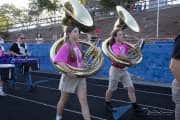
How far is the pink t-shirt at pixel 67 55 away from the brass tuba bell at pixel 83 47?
0.32 feet

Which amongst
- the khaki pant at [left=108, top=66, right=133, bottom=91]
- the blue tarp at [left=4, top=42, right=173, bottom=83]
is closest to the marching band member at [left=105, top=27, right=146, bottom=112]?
the khaki pant at [left=108, top=66, right=133, bottom=91]

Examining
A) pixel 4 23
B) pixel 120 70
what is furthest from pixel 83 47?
pixel 4 23

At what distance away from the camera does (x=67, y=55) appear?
7027 mm

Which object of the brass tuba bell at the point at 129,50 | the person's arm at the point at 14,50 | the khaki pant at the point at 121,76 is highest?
the brass tuba bell at the point at 129,50

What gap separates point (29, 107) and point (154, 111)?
9.24 ft

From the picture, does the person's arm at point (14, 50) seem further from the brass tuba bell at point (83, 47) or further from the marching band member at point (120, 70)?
the brass tuba bell at point (83, 47)

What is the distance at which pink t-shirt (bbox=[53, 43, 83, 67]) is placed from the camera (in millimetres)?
6996

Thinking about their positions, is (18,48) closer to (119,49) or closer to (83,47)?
(119,49)

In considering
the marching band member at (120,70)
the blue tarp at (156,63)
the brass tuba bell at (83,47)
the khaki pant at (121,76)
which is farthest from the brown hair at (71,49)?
the blue tarp at (156,63)

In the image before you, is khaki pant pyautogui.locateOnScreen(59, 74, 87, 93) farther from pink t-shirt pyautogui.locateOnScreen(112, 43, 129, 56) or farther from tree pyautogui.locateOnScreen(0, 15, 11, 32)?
tree pyautogui.locateOnScreen(0, 15, 11, 32)

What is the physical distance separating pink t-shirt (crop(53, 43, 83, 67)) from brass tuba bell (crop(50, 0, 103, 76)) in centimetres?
10

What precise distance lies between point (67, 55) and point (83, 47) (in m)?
1.14

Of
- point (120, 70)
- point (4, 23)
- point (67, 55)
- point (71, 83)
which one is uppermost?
point (67, 55)

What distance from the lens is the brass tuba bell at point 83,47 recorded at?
697 cm
